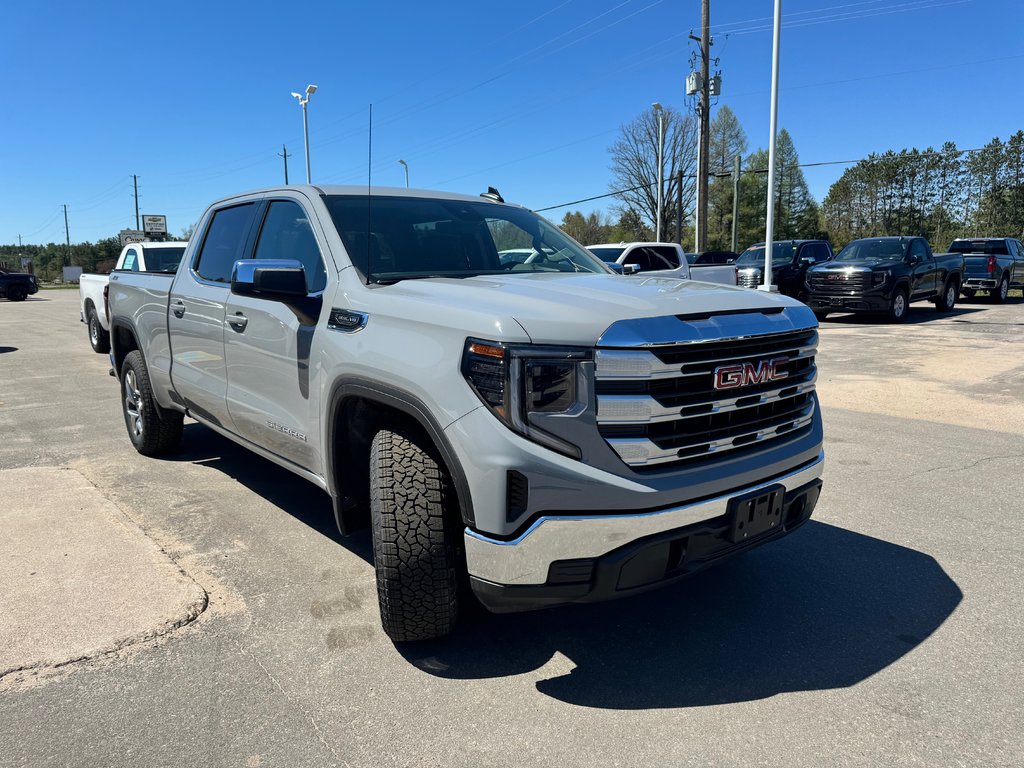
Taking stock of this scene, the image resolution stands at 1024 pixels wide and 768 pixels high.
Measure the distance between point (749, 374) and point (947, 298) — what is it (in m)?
19.3

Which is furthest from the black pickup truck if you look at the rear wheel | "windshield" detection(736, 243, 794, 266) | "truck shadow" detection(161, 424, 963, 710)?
"truck shadow" detection(161, 424, 963, 710)

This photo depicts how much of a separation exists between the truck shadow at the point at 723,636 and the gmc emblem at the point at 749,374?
1077 millimetres

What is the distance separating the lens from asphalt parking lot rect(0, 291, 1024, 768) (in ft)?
7.73

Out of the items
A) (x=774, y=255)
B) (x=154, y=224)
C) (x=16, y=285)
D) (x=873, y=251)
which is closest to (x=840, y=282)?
(x=873, y=251)

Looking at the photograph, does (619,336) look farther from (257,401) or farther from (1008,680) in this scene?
(257,401)

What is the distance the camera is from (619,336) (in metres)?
2.44

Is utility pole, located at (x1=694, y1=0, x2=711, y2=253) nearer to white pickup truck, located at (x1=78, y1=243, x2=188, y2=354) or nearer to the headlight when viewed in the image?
white pickup truck, located at (x1=78, y1=243, x2=188, y2=354)

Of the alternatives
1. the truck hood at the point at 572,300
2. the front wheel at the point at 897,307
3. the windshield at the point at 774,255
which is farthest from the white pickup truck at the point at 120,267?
the windshield at the point at 774,255

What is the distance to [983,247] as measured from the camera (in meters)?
22.9

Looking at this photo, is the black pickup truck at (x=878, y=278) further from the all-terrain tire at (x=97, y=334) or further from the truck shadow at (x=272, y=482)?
the all-terrain tire at (x=97, y=334)

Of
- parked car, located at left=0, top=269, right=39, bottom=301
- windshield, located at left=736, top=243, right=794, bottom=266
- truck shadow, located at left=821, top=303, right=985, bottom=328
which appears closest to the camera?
truck shadow, located at left=821, top=303, right=985, bottom=328

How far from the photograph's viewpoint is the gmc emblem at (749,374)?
8.71 feet

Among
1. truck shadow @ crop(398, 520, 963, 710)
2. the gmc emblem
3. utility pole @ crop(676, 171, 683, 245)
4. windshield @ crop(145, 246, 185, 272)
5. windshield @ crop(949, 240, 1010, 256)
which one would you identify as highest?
utility pole @ crop(676, 171, 683, 245)

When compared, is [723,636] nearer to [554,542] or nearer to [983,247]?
[554,542]
